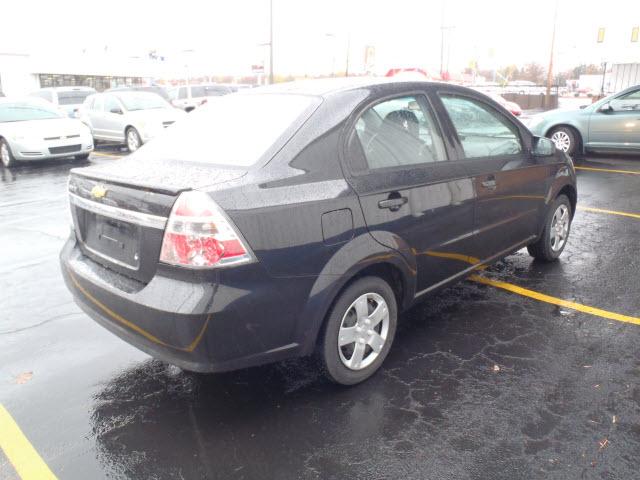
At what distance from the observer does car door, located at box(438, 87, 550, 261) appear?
3.89 meters

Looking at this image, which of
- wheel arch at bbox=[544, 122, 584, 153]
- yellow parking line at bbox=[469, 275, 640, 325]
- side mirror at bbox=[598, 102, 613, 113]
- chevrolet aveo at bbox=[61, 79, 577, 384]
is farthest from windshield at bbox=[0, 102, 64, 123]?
side mirror at bbox=[598, 102, 613, 113]

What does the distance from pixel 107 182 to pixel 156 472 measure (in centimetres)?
150

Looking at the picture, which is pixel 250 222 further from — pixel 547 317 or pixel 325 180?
pixel 547 317

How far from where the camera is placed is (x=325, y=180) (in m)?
2.94

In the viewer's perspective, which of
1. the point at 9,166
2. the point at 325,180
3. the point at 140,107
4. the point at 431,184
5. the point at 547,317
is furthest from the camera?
the point at 140,107


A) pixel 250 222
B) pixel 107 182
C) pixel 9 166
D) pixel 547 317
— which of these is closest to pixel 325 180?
pixel 250 222

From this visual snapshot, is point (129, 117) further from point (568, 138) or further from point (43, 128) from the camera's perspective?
point (568, 138)

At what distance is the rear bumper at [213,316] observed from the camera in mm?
2545

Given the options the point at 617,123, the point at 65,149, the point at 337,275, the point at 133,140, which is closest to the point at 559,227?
the point at 337,275

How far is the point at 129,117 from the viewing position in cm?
1448

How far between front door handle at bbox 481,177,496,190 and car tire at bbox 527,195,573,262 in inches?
44.6

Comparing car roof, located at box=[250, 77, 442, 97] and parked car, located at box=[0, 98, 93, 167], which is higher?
car roof, located at box=[250, 77, 442, 97]

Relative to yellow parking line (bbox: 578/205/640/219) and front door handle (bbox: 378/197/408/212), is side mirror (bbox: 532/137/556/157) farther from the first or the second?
yellow parking line (bbox: 578/205/640/219)

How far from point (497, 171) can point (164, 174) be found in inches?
95.4
